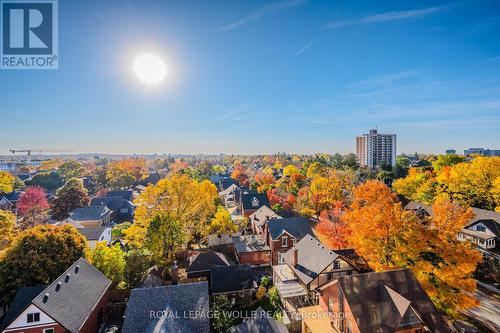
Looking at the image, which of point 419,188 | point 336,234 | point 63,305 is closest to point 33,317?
point 63,305

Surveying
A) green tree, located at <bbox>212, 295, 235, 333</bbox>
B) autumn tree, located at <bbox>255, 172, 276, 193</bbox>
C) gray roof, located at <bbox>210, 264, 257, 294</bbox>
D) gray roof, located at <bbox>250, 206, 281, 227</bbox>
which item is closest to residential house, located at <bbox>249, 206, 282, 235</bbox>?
gray roof, located at <bbox>250, 206, 281, 227</bbox>

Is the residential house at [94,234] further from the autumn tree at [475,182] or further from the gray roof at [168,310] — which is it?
the autumn tree at [475,182]

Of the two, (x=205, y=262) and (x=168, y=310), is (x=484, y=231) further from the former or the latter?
(x=168, y=310)

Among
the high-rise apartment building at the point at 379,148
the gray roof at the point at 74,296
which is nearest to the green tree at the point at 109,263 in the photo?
the gray roof at the point at 74,296

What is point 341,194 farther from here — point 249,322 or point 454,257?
point 249,322

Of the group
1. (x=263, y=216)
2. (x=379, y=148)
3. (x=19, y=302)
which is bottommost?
(x=19, y=302)

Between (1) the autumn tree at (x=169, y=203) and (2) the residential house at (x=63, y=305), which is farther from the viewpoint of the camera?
(1) the autumn tree at (x=169, y=203)

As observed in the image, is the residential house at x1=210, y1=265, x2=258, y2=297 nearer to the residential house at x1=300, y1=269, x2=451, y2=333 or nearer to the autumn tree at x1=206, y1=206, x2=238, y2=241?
the residential house at x1=300, y1=269, x2=451, y2=333

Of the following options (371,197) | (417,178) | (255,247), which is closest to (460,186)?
(417,178)
